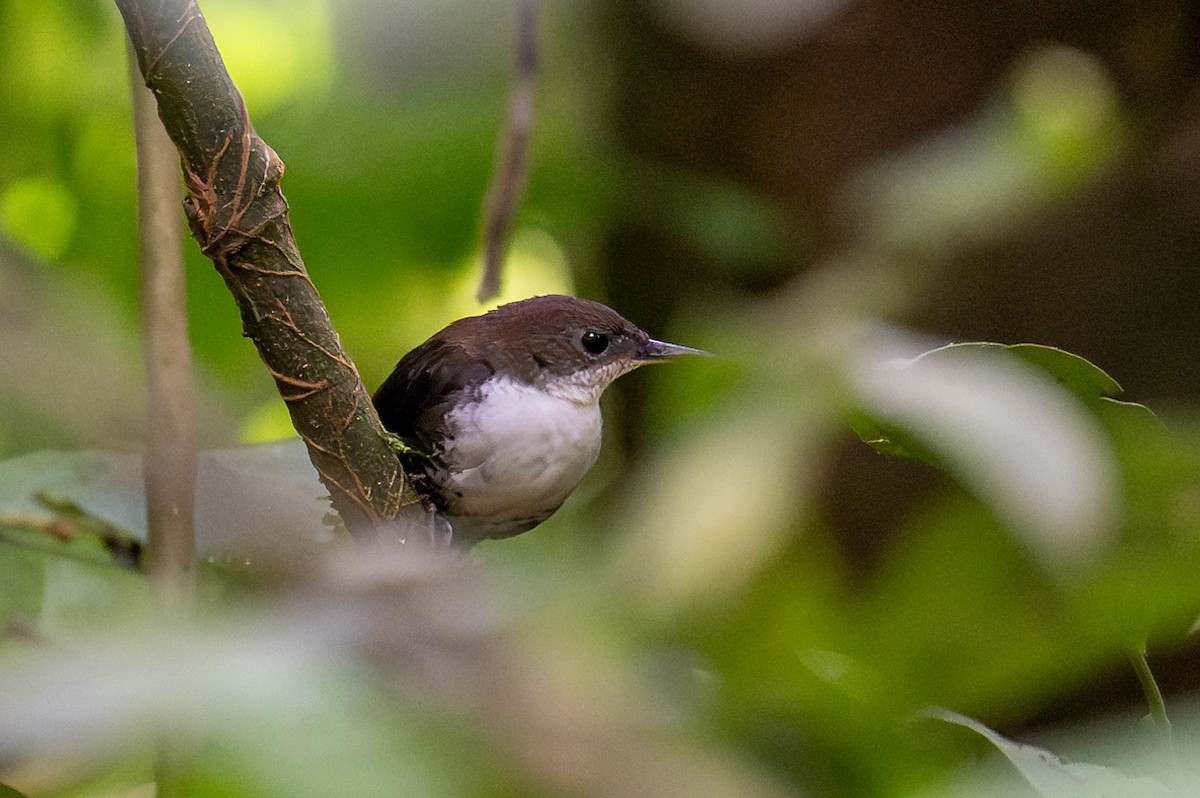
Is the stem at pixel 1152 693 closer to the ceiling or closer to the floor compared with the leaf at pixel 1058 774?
closer to the floor

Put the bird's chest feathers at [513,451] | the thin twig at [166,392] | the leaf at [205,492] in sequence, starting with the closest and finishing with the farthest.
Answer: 1. the thin twig at [166,392]
2. the leaf at [205,492]
3. the bird's chest feathers at [513,451]

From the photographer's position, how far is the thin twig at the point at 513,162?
240cm

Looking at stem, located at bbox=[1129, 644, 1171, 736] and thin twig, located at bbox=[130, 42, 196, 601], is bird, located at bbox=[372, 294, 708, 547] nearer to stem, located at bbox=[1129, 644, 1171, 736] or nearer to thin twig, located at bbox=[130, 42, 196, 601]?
thin twig, located at bbox=[130, 42, 196, 601]

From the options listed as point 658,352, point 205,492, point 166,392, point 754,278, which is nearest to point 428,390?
point 658,352

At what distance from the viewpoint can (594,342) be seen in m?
2.67

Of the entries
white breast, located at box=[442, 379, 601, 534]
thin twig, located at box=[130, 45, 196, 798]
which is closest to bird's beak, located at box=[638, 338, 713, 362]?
white breast, located at box=[442, 379, 601, 534]

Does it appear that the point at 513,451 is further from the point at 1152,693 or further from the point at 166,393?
the point at 1152,693

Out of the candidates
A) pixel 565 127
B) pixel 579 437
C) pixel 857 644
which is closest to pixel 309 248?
pixel 579 437

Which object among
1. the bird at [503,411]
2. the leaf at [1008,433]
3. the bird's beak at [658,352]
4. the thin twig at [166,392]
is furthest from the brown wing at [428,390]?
the leaf at [1008,433]

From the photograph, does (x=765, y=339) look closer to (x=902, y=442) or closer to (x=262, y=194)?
(x=902, y=442)

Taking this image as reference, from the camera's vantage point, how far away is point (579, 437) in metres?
2.49

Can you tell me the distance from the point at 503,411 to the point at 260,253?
0.96m

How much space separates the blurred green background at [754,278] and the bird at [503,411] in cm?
11

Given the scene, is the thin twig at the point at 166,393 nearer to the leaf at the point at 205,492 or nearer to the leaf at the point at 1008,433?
the leaf at the point at 205,492
